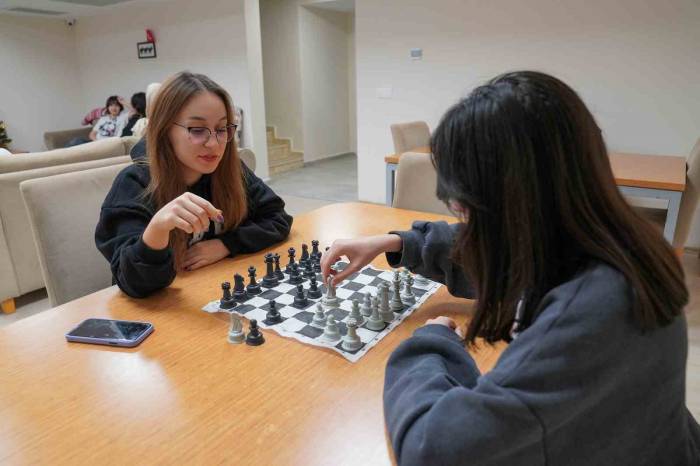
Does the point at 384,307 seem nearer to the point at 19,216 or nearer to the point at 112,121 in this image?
the point at 19,216

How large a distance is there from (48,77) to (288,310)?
8472 mm

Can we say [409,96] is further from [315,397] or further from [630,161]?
[315,397]

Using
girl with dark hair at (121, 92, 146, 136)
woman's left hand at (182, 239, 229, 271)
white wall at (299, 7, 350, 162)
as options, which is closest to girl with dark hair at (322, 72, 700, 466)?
woman's left hand at (182, 239, 229, 271)

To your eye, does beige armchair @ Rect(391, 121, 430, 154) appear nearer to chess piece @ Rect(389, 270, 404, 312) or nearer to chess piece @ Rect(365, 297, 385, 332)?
chess piece @ Rect(389, 270, 404, 312)

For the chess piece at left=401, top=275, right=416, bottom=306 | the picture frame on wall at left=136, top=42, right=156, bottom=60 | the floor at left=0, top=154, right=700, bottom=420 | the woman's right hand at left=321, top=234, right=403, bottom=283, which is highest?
the picture frame on wall at left=136, top=42, right=156, bottom=60

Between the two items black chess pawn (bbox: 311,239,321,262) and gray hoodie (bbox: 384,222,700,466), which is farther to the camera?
black chess pawn (bbox: 311,239,321,262)

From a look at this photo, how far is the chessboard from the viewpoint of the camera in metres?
0.95

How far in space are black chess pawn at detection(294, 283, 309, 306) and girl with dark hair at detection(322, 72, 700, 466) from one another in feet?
1.56

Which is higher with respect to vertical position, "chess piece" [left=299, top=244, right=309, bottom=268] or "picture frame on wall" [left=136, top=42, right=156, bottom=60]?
"picture frame on wall" [left=136, top=42, right=156, bottom=60]

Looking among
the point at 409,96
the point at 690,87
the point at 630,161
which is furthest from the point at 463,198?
the point at 409,96

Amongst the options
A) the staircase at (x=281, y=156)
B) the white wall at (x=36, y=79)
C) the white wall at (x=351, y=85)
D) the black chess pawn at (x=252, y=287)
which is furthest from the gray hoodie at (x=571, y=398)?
the white wall at (x=36, y=79)

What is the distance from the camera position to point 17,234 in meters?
2.71

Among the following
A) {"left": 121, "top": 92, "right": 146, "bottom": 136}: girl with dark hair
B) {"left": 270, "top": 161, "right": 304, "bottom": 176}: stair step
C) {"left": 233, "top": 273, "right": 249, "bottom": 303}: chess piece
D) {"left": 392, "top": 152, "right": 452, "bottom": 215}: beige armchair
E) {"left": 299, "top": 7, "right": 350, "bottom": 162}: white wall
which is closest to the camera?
{"left": 233, "top": 273, "right": 249, "bottom": 303}: chess piece

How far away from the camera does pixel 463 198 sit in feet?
1.94
